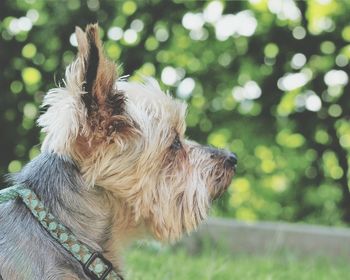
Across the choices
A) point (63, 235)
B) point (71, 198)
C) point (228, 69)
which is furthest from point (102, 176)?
point (228, 69)

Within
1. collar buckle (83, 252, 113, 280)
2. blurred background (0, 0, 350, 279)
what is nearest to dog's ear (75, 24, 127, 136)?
collar buckle (83, 252, 113, 280)

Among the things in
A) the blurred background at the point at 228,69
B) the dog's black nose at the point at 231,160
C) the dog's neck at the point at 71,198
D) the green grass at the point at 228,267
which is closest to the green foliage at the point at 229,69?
the blurred background at the point at 228,69

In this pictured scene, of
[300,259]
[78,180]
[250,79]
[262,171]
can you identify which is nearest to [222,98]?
[250,79]

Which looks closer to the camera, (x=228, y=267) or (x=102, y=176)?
(x=102, y=176)

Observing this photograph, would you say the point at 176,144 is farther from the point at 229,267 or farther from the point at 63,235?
the point at 229,267

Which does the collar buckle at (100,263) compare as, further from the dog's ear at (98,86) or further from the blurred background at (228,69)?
the blurred background at (228,69)

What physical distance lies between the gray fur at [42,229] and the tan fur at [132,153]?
0.17 ft

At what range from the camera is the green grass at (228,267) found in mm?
4859

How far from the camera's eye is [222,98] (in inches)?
281

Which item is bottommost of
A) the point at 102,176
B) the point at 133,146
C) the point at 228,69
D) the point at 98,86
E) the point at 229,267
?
the point at 229,267

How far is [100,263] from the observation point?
2902 mm

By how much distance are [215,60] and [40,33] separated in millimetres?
1553

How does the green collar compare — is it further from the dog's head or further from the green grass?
the green grass

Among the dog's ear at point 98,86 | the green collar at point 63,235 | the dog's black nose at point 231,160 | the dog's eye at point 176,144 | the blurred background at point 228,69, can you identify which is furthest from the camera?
the blurred background at point 228,69
